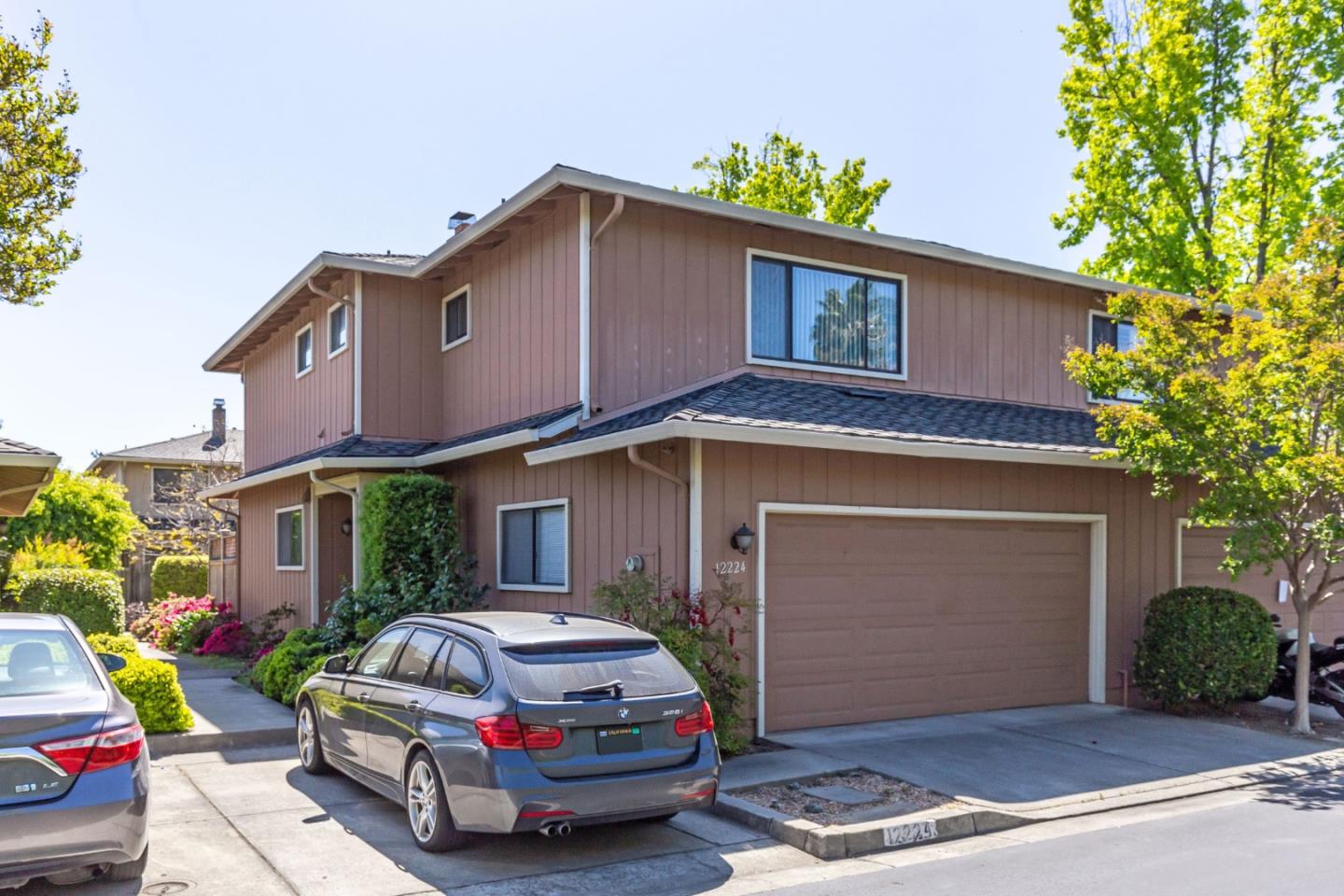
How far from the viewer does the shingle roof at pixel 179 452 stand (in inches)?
1485

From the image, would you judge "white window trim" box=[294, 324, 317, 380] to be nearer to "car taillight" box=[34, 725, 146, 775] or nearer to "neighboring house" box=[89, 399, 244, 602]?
"car taillight" box=[34, 725, 146, 775]

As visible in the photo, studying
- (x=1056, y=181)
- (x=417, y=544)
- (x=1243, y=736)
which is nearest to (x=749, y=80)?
(x=1056, y=181)

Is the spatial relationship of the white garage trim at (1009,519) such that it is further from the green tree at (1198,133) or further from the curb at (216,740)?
the green tree at (1198,133)

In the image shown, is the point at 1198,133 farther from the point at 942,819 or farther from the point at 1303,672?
the point at 942,819

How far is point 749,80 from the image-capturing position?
20.3 m

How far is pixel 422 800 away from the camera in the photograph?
6648 millimetres

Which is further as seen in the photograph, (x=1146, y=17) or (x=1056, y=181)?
(x=1056, y=181)

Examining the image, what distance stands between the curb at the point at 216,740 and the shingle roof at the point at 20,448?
2.90 m

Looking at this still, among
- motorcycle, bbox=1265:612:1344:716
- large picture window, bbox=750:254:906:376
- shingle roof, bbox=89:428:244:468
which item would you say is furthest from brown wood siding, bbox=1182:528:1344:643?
shingle roof, bbox=89:428:244:468

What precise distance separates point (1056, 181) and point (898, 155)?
4070 millimetres

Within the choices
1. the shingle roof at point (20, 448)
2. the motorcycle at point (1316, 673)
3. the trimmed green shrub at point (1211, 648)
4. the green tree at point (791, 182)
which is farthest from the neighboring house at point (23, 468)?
the green tree at point (791, 182)

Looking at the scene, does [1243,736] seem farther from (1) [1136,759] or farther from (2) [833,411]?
(2) [833,411]

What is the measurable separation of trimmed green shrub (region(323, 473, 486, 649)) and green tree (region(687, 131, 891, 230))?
20.6 meters

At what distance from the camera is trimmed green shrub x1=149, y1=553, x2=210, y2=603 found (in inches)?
1017
